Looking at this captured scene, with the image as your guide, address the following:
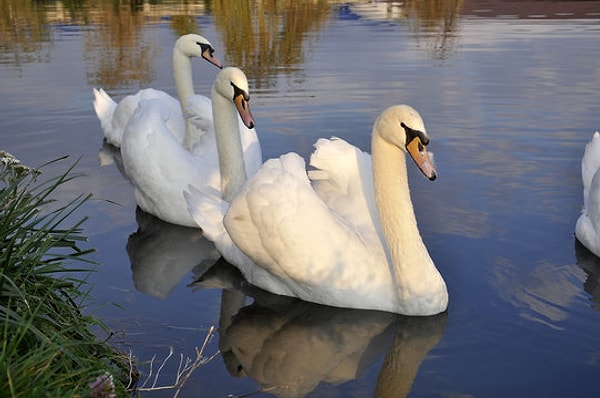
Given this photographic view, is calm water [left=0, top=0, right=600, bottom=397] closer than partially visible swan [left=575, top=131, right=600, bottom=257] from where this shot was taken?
Yes

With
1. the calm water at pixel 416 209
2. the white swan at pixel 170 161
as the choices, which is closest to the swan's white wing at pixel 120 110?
the calm water at pixel 416 209

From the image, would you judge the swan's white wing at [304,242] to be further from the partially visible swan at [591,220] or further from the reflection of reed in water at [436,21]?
the reflection of reed in water at [436,21]

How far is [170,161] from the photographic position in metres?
8.09

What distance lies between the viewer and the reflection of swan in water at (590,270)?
6301 millimetres

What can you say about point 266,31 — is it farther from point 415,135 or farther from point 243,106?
point 415,135

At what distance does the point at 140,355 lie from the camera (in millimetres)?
5477

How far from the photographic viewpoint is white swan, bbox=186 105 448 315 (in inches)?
236

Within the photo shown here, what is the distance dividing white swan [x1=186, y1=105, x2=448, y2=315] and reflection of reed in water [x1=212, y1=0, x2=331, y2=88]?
912 centimetres

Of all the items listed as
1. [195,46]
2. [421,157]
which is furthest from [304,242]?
[195,46]

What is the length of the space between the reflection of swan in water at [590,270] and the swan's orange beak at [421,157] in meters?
1.62

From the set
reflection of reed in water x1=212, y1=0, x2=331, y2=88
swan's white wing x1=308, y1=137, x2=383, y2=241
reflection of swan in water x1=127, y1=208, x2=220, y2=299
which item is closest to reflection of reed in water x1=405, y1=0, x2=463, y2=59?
reflection of reed in water x1=212, y1=0, x2=331, y2=88

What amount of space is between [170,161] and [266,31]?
16202mm

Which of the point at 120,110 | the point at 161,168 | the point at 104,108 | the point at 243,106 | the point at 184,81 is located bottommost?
the point at 104,108

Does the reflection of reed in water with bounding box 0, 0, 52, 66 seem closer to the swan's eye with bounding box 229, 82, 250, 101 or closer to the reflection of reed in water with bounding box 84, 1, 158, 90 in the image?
the reflection of reed in water with bounding box 84, 1, 158, 90
